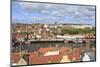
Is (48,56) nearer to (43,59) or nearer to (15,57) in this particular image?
(43,59)

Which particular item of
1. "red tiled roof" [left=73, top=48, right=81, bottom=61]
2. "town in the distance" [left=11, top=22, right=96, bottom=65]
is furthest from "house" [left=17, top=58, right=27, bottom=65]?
"red tiled roof" [left=73, top=48, right=81, bottom=61]

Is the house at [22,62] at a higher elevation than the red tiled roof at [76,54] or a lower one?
lower

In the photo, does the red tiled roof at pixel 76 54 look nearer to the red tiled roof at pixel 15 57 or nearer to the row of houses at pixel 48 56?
the row of houses at pixel 48 56

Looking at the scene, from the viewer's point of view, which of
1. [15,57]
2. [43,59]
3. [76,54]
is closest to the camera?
[15,57]

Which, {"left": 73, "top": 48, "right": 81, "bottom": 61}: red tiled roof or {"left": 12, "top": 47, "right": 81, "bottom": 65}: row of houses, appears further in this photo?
{"left": 73, "top": 48, "right": 81, "bottom": 61}: red tiled roof

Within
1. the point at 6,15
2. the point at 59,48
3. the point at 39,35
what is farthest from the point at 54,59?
the point at 6,15

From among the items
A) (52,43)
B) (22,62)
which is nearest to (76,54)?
(52,43)

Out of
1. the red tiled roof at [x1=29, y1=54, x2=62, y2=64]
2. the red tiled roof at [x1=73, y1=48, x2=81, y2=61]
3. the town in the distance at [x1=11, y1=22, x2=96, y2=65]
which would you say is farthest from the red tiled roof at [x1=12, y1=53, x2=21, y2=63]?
the red tiled roof at [x1=73, y1=48, x2=81, y2=61]

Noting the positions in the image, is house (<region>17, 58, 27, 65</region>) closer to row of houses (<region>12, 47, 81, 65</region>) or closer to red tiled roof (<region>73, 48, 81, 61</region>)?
row of houses (<region>12, 47, 81, 65</region>)

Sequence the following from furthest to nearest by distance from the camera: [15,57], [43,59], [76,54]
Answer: [76,54], [43,59], [15,57]

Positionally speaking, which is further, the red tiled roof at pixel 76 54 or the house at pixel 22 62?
the red tiled roof at pixel 76 54

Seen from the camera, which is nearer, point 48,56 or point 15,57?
point 15,57

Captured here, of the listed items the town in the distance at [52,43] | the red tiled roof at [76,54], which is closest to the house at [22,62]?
the town in the distance at [52,43]

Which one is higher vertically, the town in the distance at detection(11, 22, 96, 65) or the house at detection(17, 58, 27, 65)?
the town in the distance at detection(11, 22, 96, 65)
